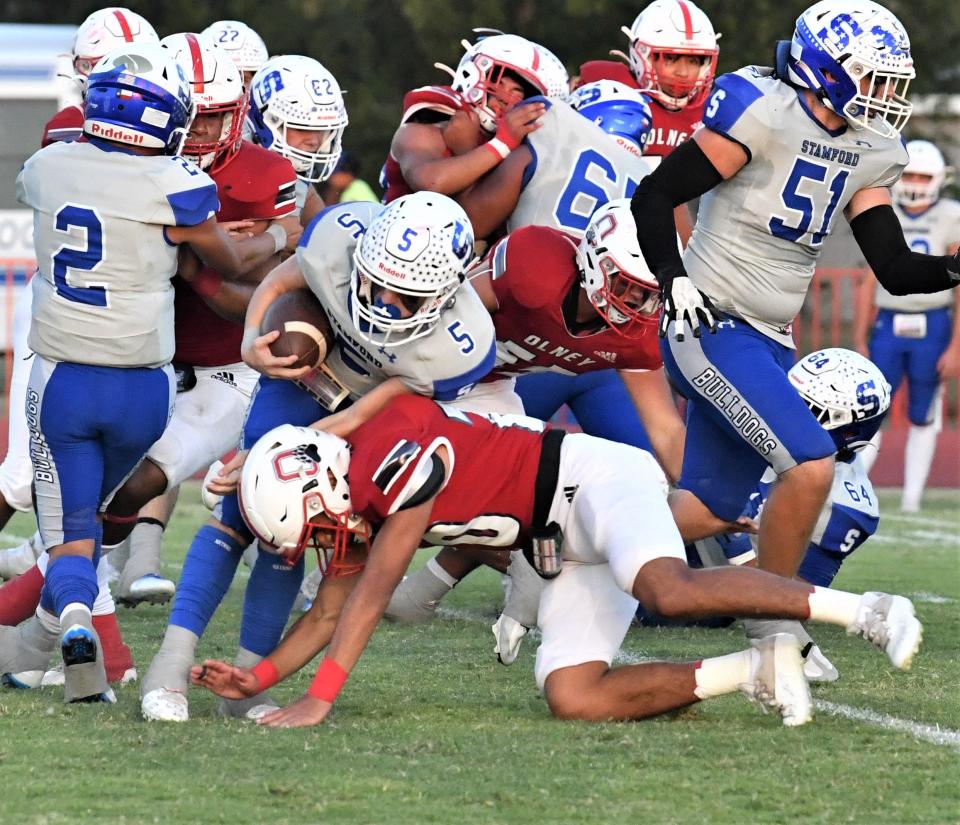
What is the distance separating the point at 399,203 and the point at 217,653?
1.71 metres

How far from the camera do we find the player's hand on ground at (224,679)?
13.9 feet

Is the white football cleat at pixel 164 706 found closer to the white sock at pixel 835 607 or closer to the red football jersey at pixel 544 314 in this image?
the red football jersey at pixel 544 314

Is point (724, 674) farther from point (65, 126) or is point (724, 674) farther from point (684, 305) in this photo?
point (65, 126)

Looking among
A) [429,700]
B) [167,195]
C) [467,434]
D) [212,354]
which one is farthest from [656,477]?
[212,354]

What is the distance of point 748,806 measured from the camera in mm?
3555

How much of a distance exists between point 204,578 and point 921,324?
6.77 metres

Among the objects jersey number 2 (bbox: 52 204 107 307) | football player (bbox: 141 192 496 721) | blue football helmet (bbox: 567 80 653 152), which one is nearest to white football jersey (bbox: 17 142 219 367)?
jersey number 2 (bbox: 52 204 107 307)

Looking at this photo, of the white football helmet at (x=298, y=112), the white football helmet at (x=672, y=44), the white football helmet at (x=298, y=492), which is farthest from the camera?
the white football helmet at (x=672, y=44)

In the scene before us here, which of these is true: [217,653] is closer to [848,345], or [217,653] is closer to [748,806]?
[748,806]

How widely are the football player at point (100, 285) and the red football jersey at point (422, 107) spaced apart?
1595mm

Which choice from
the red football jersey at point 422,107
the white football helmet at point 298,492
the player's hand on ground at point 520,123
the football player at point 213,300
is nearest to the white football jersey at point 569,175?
the player's hand on ground at point 520,123

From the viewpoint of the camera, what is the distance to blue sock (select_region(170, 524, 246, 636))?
14.8 ft

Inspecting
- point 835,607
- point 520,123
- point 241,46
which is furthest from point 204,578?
point 241,46

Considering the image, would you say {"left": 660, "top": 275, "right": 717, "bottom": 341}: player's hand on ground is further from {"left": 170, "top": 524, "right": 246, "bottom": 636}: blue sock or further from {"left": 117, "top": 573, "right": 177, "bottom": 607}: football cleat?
{"left": 117, "top": 573, "right": 177, "bottom": 607}: football cleat
